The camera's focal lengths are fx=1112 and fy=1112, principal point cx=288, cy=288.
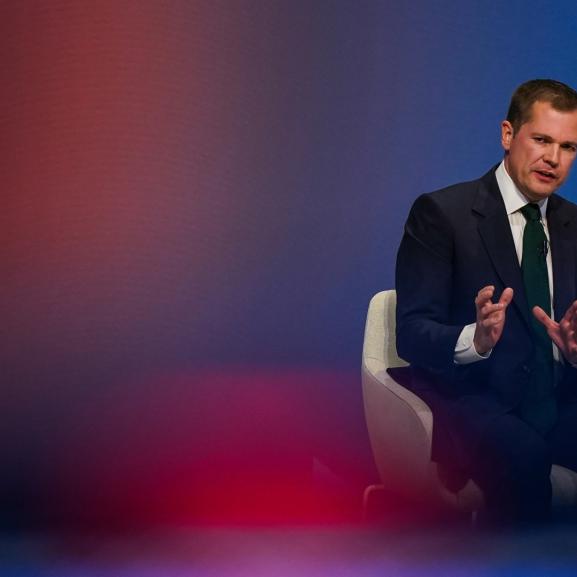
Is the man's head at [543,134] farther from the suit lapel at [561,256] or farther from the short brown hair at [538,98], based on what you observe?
the suit lapel at [561,256]

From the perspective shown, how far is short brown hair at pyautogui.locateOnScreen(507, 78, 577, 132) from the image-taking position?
288 centimetres

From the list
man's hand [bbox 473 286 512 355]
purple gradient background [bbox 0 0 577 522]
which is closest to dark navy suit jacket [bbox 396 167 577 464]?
man's hand [bbox 473 286 512 355]

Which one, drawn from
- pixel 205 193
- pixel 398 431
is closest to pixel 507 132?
pixel 398 431

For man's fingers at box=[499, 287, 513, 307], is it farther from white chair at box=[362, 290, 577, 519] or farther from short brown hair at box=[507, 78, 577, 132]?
short brown hair at box=[507, 78, 577, 132]

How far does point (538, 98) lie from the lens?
2.89 metres

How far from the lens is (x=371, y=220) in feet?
12.3

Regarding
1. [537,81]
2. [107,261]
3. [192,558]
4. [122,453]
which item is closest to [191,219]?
[107,261]

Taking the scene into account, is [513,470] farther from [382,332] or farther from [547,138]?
[547,138]

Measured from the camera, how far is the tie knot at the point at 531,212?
298 cm

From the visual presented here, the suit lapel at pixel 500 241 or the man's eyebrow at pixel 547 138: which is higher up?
the man's eyebrow at pixel 547 138

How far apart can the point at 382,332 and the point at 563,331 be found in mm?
614

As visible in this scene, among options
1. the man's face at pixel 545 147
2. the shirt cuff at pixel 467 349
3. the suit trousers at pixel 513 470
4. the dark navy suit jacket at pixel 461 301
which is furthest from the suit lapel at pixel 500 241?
the suit trousers at pixel 513 470

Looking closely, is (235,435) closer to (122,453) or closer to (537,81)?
Result: (122,453)

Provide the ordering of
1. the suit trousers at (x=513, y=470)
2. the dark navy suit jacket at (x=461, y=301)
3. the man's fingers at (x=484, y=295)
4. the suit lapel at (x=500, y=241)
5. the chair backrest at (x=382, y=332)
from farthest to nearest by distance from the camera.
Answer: the chair backrest at (x=382, y=332)
the suit lapel at (x=500, y=241)
the dark navy suit jacket at (x=461, y=301)
the suit trousers at (x=513, y=470)
the man's fingers at (x=484, y=295)
